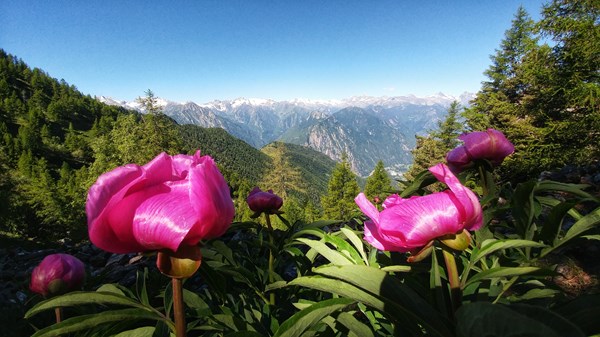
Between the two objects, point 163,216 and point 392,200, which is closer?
point 163,216

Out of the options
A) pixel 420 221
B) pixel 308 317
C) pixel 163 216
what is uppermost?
pixel 163 216

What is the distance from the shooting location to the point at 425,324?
672 mm

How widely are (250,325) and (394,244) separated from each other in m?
0.68

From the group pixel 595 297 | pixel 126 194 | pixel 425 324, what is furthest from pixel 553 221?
pixel 126 194

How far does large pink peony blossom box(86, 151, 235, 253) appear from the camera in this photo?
0.77 metres

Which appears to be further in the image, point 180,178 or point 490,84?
point 490,84

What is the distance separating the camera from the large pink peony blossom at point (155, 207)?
2.52 feet

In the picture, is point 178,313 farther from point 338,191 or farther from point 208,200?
point 338,191

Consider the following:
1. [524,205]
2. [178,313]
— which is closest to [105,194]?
[178,313]

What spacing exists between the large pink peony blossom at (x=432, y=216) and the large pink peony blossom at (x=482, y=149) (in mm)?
887

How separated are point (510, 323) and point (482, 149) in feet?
4.88

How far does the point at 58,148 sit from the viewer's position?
69250mm

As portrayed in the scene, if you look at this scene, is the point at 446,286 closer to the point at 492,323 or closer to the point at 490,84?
the point at 492,323

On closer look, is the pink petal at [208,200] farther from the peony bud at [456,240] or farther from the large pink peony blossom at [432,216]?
the peony bud at [456,240]
